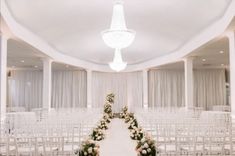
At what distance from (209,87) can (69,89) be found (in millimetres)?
9852

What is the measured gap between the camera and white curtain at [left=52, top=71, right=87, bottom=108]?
21.1 m

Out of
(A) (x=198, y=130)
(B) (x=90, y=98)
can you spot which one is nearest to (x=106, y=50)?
(B) (x=90, y=98)

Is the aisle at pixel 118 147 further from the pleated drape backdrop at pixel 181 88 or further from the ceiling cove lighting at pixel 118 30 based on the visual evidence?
the pleated drape backdrop at pixel 181 88

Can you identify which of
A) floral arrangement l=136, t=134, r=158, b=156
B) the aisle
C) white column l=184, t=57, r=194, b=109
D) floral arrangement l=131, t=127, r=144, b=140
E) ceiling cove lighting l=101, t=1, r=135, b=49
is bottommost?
the aisle

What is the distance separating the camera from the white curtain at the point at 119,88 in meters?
21.7

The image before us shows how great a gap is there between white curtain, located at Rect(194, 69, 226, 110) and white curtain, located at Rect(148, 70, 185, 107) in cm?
120

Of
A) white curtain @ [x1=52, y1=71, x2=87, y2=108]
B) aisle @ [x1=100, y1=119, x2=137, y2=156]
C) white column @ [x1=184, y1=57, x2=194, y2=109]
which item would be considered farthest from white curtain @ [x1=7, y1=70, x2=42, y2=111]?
aisle @ [x1=100, y1=119, x2=137, y2=156]

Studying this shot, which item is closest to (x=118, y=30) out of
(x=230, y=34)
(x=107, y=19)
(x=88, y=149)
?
(x=107, y=19)

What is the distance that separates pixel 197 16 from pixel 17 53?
8093 mm

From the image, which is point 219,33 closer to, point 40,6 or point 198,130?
point 198,130

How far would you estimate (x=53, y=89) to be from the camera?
21.1m

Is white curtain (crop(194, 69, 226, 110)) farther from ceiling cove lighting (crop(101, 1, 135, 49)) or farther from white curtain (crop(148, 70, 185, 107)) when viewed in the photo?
ceiling cove lighting (crop(101, 1, 135, 49))

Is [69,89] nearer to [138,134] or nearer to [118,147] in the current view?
[118,147]

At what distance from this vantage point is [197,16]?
9.59 m
